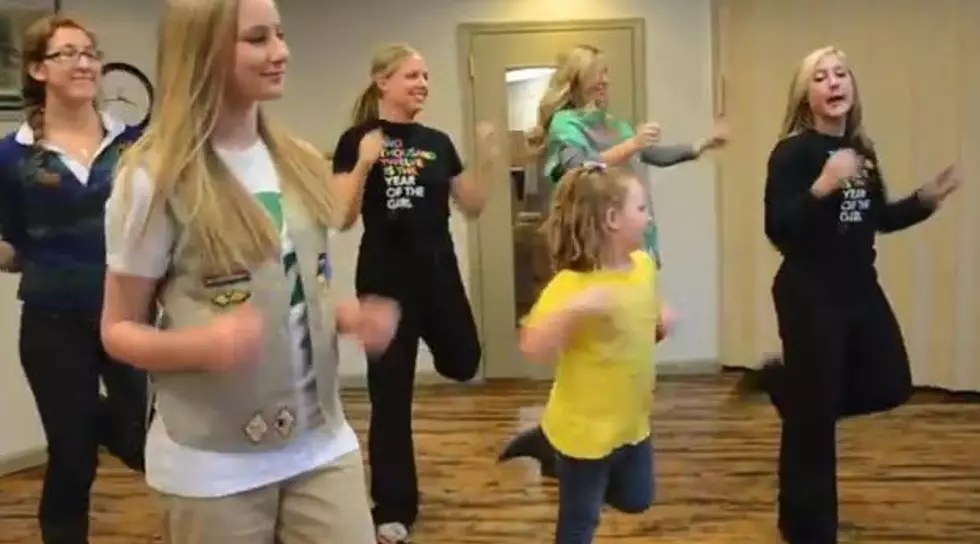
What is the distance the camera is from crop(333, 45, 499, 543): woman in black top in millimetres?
3438

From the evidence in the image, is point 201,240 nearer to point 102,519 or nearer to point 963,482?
point 102,519

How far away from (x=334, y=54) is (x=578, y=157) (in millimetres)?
2689

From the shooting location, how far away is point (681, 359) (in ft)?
21.6

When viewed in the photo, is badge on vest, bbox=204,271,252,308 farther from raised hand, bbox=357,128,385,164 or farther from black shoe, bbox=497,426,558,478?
raised hand, bbox=357,128,385,164

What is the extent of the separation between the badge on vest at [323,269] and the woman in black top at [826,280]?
165 centimetres

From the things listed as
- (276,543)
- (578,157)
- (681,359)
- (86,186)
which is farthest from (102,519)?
(681,359)

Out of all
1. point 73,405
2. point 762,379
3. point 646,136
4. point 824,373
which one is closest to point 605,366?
point 824,373

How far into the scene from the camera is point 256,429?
1.74 meters

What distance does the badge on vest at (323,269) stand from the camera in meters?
1.81

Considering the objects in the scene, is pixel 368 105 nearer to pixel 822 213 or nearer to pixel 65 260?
pixel 65 260

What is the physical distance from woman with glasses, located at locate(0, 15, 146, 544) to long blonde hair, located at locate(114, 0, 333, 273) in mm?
1297

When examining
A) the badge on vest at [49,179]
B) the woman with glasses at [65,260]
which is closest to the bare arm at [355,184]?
the woman with glasses at [65,260]

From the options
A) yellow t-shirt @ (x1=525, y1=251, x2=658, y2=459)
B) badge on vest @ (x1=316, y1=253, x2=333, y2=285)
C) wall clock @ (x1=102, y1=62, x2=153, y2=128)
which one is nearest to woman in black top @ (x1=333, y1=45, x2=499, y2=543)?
yellow t-shirt @ (x1=525, y1=251, x2=658, y2=459)

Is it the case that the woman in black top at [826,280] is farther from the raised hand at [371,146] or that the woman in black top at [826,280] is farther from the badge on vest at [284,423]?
the badge on vest at [284,423]
